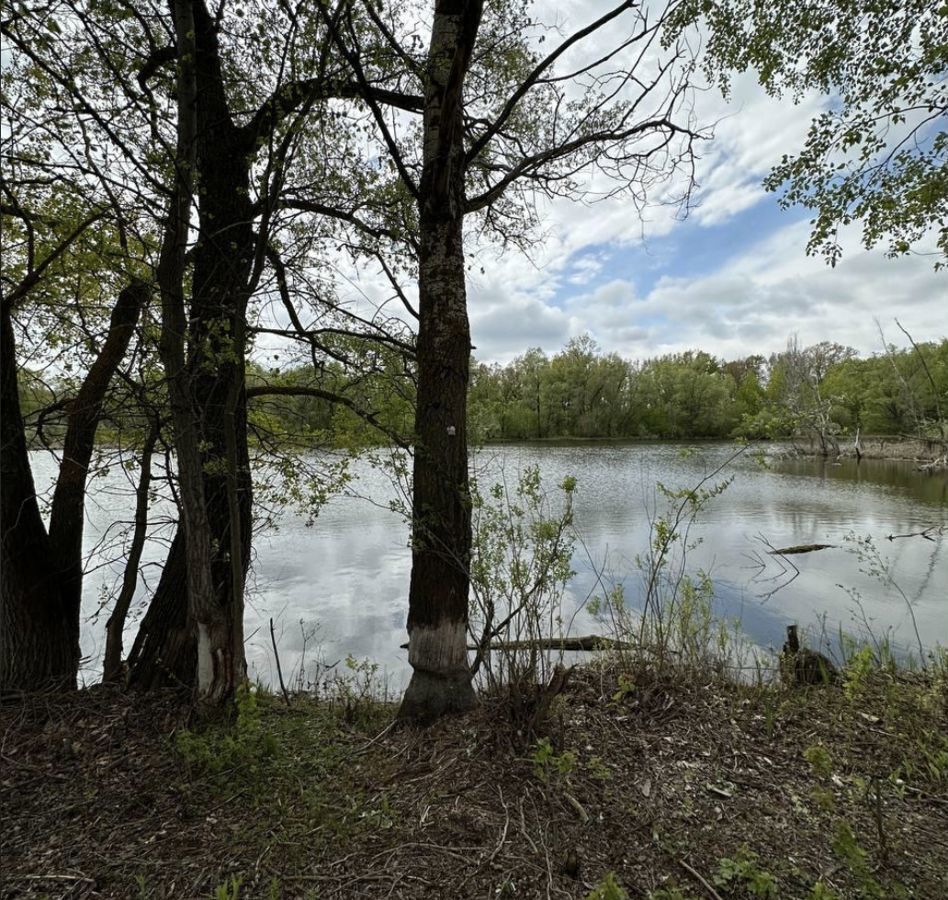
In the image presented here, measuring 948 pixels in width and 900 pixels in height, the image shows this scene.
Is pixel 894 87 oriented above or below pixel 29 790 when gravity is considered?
above

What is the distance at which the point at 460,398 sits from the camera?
2918 mm

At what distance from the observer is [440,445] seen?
286 centimetres

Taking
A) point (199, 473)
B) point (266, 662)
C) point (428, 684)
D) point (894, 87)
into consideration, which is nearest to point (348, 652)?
point (266, 662)

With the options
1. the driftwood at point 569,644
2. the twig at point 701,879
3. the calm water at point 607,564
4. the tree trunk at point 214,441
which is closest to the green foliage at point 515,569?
the driftwood at point 569,644

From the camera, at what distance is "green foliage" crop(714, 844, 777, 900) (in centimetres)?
168

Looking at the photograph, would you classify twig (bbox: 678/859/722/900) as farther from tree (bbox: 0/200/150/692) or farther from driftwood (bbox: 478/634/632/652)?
tree (bbox: 0/200/150/692)

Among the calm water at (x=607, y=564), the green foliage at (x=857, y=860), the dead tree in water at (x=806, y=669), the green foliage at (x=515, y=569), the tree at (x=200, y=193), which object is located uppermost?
the tree at (x=200, y=193)

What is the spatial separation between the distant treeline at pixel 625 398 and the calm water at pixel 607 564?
0.47 meters

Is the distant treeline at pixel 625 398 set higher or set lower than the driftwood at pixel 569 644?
higher

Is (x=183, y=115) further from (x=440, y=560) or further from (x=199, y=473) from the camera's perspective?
(x=440, y=560)

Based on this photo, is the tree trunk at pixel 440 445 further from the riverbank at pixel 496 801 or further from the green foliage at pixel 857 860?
the green foliage at pixel 857 860

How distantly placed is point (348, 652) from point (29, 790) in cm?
449

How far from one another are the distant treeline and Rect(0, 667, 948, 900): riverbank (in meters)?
1.68

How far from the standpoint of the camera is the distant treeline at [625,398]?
11.7ft
